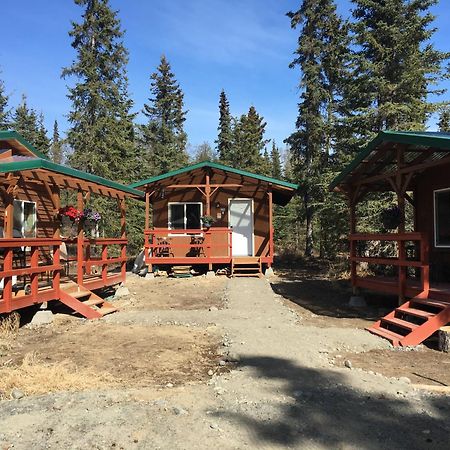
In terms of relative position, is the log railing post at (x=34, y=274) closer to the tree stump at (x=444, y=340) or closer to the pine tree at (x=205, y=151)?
the tree stump at (x=444, y=340)

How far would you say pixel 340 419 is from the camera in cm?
377

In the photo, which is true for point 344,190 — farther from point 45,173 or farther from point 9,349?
point 9,349

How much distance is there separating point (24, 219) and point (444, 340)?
419 inches

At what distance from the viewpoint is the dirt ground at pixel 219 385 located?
347 cm

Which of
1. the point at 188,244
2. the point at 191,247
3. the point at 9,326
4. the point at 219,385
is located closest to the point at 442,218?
the point at 219,385

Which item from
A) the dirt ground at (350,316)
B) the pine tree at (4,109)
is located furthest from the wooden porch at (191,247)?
the pine tree at (4,109)

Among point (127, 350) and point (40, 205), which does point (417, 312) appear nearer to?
point (127, 350)

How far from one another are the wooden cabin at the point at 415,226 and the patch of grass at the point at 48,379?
434 cm

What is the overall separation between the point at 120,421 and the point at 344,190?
347 inches

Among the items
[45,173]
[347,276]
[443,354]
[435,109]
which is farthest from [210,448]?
[435,109]

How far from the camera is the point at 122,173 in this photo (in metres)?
23.6

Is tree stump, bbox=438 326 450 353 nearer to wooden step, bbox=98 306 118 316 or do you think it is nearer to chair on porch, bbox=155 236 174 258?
wooden step, bbox=98 306 118 316

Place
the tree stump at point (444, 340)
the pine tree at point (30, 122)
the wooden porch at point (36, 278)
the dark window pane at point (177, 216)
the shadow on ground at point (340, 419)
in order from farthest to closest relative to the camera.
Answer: the pine tree at point (30, 122), the dark window pane at point (177, 216), the wooden porch at point (36, 278), the tree stump at point (444, 340), the shadow on ground at point (340, 419)

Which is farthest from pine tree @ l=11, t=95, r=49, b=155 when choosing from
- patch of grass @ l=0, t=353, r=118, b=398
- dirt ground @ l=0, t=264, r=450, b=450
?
patch of grass @ l=0, t=353, r=118, b=398
